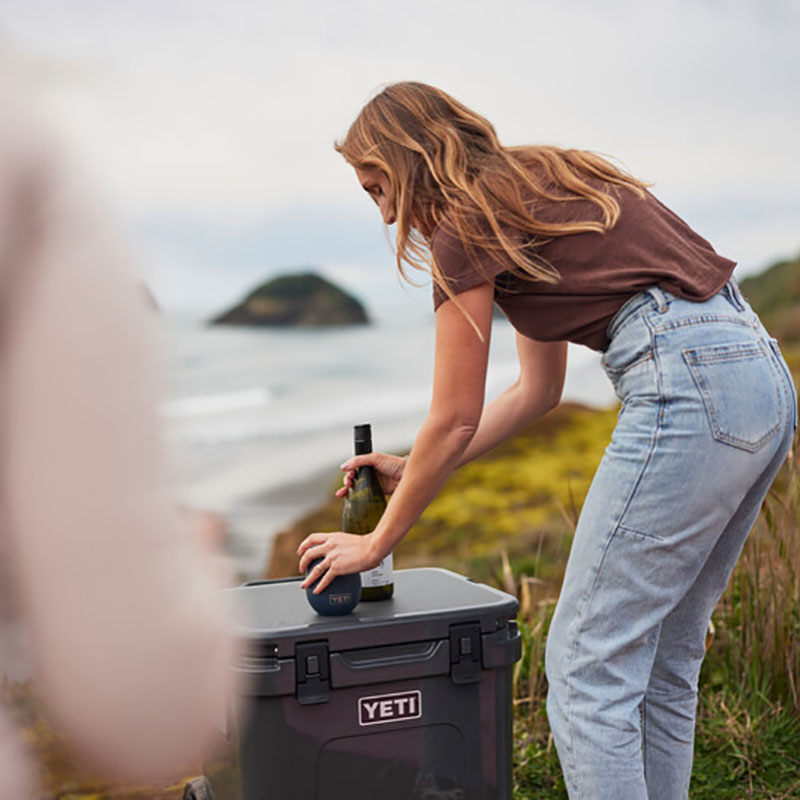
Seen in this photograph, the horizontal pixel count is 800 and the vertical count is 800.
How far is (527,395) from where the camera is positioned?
200cm

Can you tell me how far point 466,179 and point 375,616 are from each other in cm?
76

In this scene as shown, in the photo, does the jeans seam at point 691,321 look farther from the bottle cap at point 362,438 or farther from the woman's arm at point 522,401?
the bottle cap at point 362,438

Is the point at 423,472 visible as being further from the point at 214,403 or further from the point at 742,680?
the point at 742,680

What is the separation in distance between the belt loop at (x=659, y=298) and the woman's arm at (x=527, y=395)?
14.8 inches

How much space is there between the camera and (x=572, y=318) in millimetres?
1653

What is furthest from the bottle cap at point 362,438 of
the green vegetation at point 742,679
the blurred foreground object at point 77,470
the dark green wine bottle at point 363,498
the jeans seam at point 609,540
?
the blurred foreground object at point 77,470

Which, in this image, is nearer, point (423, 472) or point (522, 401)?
point (423, 472)

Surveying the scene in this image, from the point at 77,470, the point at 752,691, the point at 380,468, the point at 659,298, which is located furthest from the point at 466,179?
the point at 752,691

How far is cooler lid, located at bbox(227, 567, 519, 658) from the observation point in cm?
170

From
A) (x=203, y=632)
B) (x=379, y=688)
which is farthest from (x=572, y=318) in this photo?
(x=203, y=632)

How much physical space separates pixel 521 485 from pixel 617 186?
5.07m

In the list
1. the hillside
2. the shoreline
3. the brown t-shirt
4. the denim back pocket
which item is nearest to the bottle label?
the brown t-shirt

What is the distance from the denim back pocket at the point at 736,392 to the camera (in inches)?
61.1

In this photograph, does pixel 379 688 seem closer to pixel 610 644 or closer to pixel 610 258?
pixel 610 644
